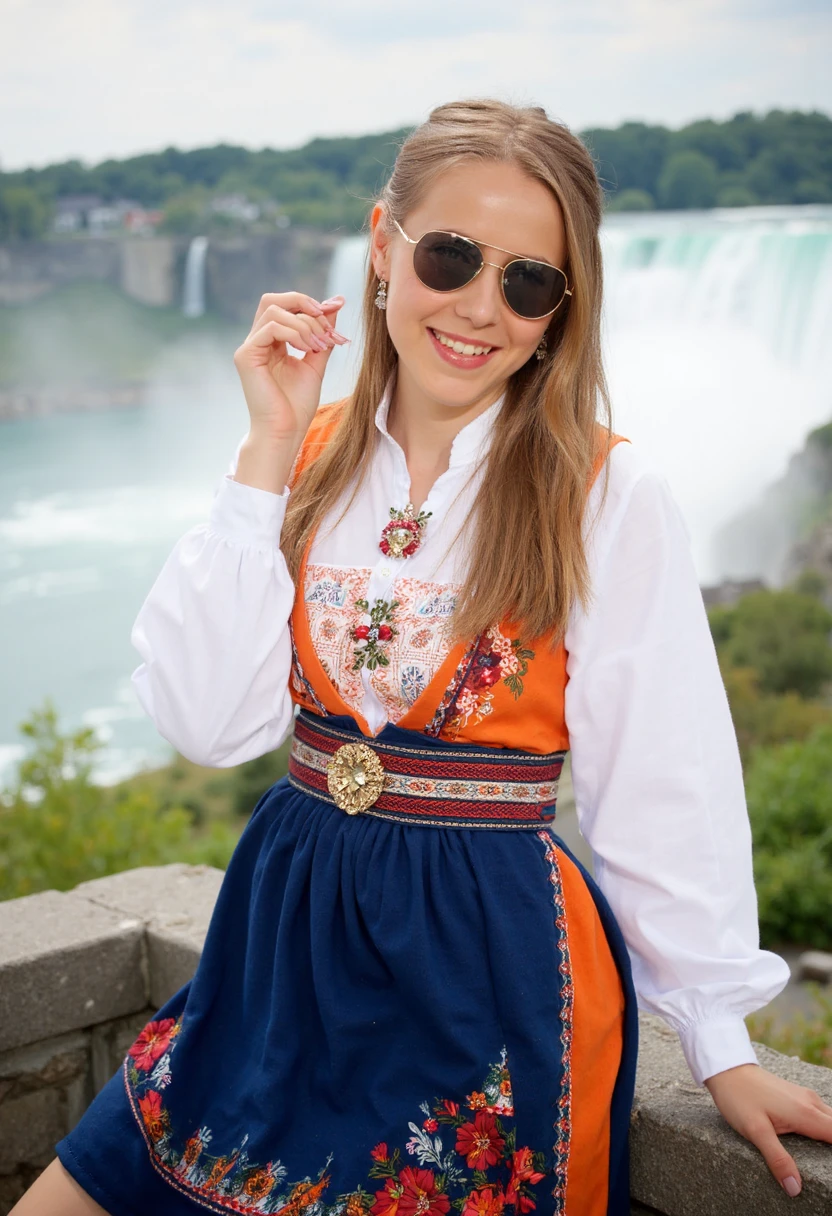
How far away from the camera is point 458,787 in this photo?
1.37m

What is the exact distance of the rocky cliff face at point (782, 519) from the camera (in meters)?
17.6

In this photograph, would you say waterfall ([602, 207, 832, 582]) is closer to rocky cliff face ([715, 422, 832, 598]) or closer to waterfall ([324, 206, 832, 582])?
waterfall ([324, 206, 832, 582])

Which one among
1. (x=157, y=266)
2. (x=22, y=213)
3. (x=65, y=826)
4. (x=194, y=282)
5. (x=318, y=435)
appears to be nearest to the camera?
(x=318, y=435)

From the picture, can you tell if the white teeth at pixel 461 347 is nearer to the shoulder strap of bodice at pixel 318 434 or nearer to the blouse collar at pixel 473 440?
the blouse collar at pixel 473 440

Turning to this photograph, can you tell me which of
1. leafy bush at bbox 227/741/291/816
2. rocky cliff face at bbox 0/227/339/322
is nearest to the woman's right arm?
leafy bush at bbox 227/741/291/816

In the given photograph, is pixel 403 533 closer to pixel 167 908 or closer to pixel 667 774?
pixel 667 774

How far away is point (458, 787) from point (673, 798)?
0.75 feet

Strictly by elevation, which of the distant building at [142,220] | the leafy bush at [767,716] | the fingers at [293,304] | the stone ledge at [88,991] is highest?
the distant building at [142,220]

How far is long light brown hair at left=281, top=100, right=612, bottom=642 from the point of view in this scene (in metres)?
1.36

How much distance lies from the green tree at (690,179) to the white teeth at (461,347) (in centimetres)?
1533

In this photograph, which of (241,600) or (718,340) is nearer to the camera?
(241,600)

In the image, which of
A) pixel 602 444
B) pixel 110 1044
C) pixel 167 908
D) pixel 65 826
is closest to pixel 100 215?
pixel 65 826

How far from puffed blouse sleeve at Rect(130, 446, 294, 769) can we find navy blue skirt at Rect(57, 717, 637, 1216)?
12cm

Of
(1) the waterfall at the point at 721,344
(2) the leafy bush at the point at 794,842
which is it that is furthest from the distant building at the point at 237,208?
(2) the leafy bush at the point at 794,842
